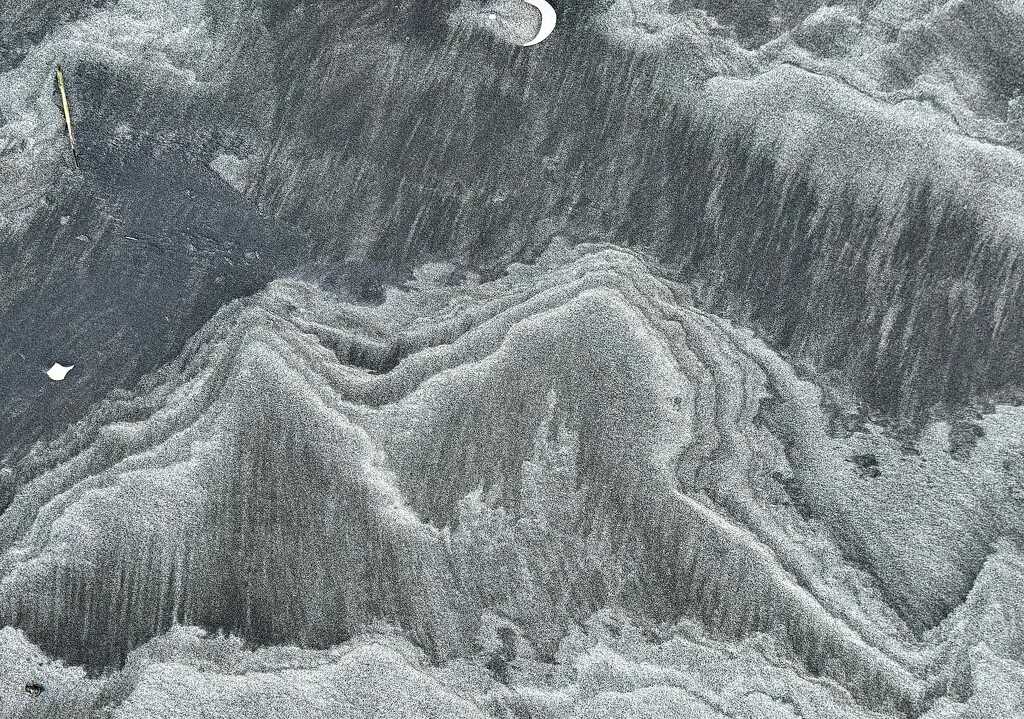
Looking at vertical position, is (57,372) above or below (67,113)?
below

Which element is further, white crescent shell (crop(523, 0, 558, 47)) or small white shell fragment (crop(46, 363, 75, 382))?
white crescent shell (crop(523, 0, 558, 47))

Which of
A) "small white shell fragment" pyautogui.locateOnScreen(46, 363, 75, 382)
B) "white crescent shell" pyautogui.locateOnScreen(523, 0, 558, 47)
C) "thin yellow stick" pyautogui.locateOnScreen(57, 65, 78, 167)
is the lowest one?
"small white shell fragment" pyautogui.locateOnScreen(46, 363, 75, 382)

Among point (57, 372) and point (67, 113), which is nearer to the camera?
point (57, 372)

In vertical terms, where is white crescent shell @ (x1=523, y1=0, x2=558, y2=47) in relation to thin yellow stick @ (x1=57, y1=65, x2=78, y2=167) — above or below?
above

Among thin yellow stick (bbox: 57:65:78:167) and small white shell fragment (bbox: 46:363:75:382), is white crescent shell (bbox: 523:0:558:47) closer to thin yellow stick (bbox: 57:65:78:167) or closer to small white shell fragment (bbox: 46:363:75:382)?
thin yellow stick (bbox: 57:65:78:167)

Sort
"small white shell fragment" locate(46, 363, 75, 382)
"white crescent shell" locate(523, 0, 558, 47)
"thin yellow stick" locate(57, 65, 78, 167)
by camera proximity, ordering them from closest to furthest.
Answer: "small white shell fragment" locate(46, 363, 75, 382)
"thin yellow stick" locate(57, 65, 78, 167)
"white crescent shell" locate(523, 0, 558, 47)

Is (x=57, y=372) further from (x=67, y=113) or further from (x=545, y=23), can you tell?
(x=545, y=23)

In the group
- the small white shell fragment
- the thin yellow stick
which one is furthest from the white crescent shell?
the small white shell fragment

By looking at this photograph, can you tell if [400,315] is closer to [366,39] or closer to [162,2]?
[366,39]

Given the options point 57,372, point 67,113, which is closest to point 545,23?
point 67,113

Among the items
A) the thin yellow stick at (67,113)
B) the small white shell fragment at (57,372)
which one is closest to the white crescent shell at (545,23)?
the thin yellow stick at (67,113)

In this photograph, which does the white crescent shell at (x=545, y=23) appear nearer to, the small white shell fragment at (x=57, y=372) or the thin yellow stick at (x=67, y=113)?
the thin yellow stick at (x=67, y=113)

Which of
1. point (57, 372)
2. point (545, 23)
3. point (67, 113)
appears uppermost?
point (545, 23)
